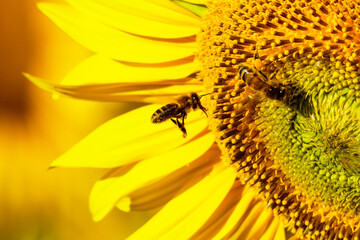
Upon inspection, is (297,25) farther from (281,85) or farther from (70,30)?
(70,30)

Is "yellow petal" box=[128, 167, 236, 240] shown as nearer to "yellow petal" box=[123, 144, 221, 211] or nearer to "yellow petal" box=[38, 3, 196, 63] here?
"yellow petal" box=[123, 144, 221, 211]

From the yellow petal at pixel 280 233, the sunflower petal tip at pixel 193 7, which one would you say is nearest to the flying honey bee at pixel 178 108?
the sunflower petal tip at pixel 193 7

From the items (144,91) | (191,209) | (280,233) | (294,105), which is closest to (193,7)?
(144,91)

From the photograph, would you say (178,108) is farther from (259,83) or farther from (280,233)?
(280,233)

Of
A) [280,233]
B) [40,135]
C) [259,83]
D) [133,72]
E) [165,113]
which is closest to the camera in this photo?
[259,83]

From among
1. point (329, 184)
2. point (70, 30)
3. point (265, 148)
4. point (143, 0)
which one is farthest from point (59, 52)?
point (329, 184)

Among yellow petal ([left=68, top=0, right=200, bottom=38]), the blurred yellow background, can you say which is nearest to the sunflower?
yellow petal ([left=68, top=0, right=200, bottom=38])
